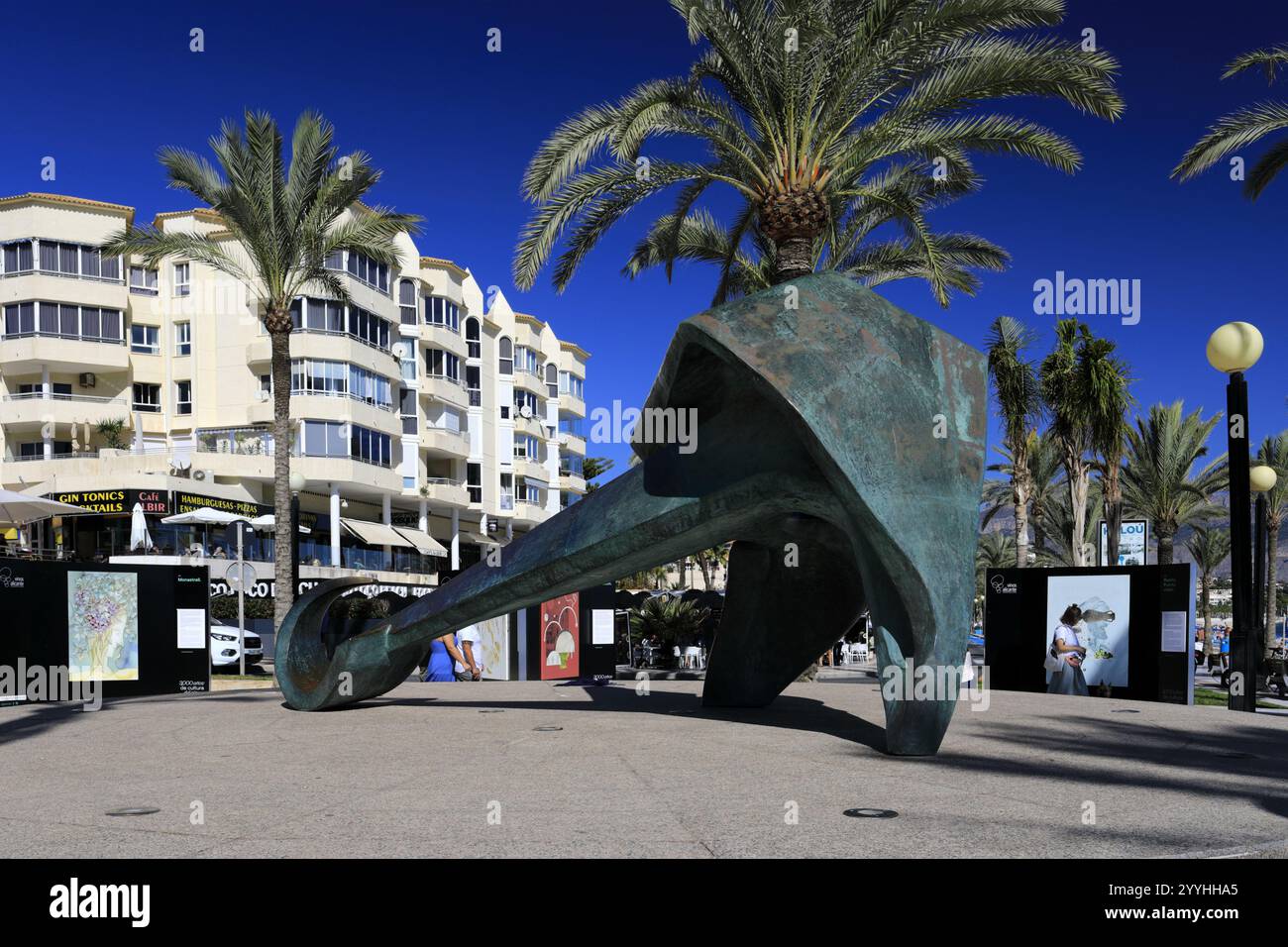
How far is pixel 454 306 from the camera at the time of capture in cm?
6131

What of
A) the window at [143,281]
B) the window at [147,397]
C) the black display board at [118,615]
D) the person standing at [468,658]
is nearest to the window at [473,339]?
the window at [143,281]

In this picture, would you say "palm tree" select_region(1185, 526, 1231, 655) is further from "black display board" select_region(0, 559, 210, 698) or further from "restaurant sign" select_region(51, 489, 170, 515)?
"black display board" select_region(0, 559, 210, 698)

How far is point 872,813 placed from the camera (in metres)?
6.24

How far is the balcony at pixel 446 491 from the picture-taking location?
186ft

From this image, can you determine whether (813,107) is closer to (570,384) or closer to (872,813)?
(872,813)

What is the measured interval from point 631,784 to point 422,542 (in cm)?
4859

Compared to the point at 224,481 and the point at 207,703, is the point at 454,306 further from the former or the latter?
the point at 207,703

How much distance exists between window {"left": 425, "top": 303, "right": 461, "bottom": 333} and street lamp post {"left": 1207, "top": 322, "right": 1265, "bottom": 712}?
4903 centimetres

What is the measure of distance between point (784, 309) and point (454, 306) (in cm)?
5401

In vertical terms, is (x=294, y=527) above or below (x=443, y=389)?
below

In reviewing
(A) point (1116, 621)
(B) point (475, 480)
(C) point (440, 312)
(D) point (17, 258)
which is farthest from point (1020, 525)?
(D) point (17, 258)

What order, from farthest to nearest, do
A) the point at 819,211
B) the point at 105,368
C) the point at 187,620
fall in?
the point at 105,368 < the point at 187,620 < the point at 819,211
